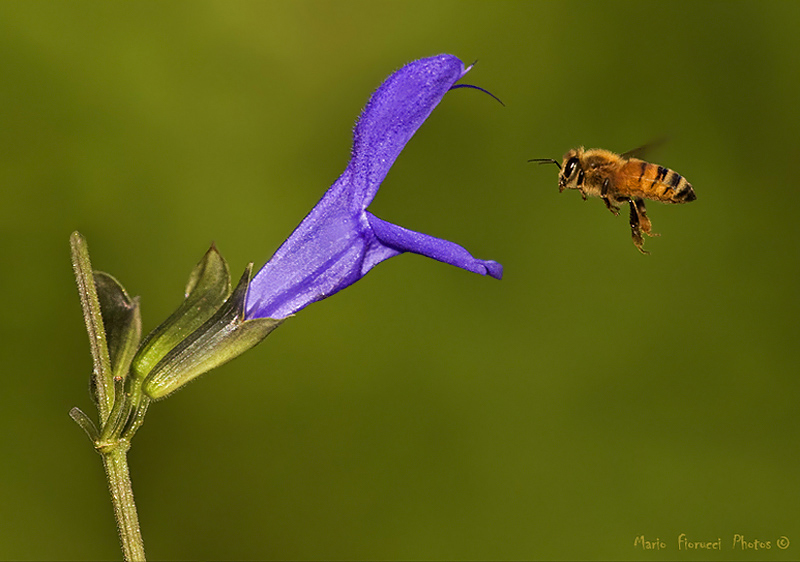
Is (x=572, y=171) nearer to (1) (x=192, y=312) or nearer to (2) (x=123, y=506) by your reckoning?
A: (1) (x=192, y=312)

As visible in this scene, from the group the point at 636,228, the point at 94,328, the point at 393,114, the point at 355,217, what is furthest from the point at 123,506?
the point at 636,228

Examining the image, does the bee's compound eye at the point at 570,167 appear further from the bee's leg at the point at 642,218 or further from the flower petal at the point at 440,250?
the flower petal at the point at 440,250

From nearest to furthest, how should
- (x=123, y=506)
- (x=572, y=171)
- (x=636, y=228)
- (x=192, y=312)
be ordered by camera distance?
(x=123, y=506)
(x=192, y=312)
(x=636, y=228)
(x=572, y=171)

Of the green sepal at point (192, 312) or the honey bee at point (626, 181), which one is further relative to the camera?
the honey bee at point (626, 181)

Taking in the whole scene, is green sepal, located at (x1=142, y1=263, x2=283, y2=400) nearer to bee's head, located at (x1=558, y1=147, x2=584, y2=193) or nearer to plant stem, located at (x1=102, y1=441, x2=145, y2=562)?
plant stem, located at (x1=102, y1=441, x2=145, y2=562)

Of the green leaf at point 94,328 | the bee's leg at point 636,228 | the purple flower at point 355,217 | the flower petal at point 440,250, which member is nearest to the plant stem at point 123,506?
the green leaf at point 94,328

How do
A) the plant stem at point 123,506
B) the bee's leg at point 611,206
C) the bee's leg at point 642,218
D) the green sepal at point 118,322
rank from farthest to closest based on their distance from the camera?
the bee's leg at point 611,206
the bee's leg at point 642,218
the green sepal at point 118,322
the plant stem at point 123,506

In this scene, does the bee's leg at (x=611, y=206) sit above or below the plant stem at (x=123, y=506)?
above
